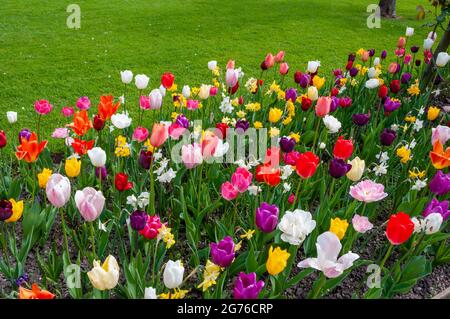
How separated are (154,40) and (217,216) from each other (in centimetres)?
544

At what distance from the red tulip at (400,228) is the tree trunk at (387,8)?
9722 mm

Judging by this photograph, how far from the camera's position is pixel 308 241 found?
8.63 feet

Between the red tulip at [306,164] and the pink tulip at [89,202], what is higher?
the red tulip at [306,164]

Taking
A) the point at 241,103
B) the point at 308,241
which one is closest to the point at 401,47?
the point at 241,103

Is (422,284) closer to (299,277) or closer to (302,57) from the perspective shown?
(299,277)

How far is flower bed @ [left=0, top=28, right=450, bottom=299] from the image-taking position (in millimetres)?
2004

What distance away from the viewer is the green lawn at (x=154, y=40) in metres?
5.87

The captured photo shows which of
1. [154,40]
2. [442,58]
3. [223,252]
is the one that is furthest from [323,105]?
[154,40]

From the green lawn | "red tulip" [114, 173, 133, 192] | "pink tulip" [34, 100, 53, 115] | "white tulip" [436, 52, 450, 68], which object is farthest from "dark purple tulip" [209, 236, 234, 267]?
the green lawn

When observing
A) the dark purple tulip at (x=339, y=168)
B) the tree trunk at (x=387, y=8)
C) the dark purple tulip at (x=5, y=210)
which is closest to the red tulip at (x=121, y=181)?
the dark purple tulip at (x=5, y=210)

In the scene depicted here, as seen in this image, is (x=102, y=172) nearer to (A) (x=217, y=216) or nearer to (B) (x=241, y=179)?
(A) (x=217, y=216)

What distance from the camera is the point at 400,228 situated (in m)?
1.92

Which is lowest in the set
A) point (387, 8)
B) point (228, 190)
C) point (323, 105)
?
point (228, 190)

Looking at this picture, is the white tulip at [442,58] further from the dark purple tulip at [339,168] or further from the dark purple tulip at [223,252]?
the dark purple tulip at [223,252]
